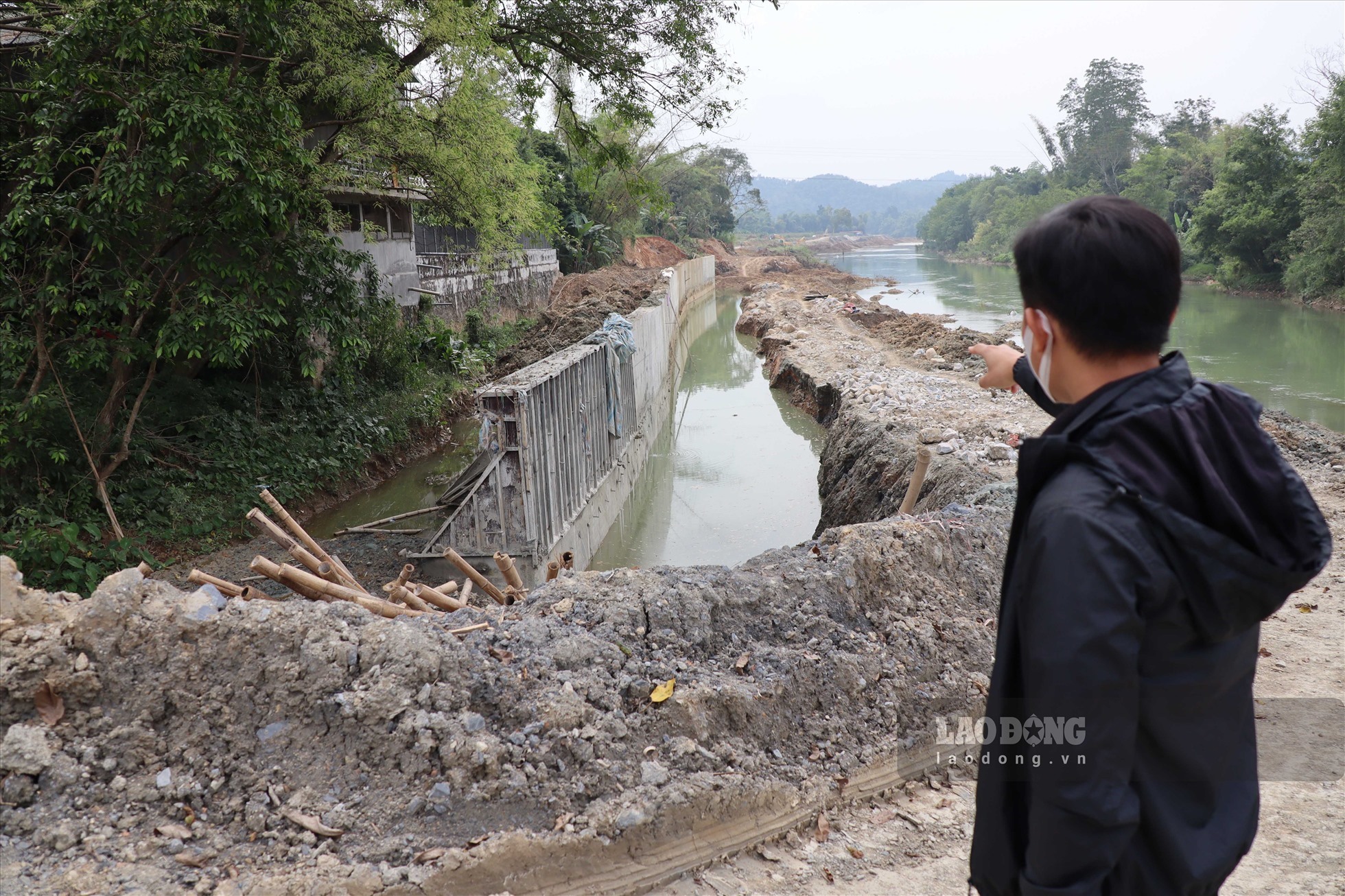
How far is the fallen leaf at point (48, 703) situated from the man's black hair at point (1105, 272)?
3.60 meters

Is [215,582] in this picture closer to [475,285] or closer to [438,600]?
[438,600]

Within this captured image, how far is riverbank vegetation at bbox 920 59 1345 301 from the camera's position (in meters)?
28.4

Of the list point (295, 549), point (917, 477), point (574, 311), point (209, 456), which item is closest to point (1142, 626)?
point (295, 549)

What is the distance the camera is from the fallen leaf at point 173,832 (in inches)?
120

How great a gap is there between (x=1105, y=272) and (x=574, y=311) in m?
18.3

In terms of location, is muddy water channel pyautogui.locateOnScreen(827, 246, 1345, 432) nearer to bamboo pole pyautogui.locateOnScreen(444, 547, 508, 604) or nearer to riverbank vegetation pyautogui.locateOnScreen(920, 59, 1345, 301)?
riverbank vegetation pyautogui.locateOnScreen(920, 59, 1345, 301)

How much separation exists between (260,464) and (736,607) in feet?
24.5

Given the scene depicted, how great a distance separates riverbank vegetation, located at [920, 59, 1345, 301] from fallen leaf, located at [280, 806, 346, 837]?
2.90m

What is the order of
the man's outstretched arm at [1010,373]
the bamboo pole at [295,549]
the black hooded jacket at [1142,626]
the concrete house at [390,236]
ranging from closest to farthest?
the black hooded jacket at [1142,626]
the man's outstretched arm at [1010,373]
the bamboo pole at [295,549]
the concrete house at [390,236]

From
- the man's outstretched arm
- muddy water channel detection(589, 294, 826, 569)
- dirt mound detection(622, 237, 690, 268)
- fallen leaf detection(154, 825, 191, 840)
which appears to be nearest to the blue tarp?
muddy water channel detection(589, 294, 826, 569)

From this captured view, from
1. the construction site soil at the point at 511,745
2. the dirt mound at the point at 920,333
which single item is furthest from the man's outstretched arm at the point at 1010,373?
the dirt mound at the point at 920,333

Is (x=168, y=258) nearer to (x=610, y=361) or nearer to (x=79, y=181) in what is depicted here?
(x=79, y=181)

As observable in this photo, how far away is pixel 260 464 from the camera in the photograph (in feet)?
32.5

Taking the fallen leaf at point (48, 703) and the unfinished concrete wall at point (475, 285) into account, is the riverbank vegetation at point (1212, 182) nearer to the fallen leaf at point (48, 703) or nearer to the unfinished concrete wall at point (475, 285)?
the fallen leaf at point (48, 703)
